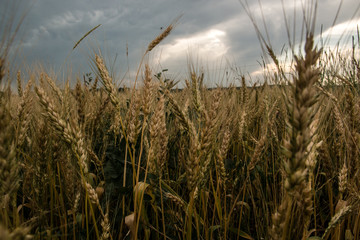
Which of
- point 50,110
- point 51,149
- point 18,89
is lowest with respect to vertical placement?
point 51,149

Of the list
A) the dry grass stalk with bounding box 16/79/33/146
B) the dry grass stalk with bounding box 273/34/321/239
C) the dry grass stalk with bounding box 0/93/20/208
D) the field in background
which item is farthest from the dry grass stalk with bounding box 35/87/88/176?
the dry grass stalk with bounding box 273/34/321/239

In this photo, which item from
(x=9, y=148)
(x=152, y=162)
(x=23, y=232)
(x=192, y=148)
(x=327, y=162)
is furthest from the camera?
(x=327, y=162)

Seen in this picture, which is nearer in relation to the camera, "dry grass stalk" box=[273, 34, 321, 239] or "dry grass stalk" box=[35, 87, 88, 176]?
"dry grass stalk" box=[273, 34, 321, 239]

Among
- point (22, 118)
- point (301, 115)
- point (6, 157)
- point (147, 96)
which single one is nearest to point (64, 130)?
point (6, 157)

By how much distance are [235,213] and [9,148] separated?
4.70 feet

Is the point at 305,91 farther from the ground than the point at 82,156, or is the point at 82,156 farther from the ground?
the point at 305,91

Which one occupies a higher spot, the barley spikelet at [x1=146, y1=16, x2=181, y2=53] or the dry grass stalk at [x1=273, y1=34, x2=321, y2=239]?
the barley spikelet at [x1=146, y1=16, x2=181, y2=53]

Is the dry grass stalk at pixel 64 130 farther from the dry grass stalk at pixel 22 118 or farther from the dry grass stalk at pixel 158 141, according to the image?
the dry grass stalk at pixel 22 118

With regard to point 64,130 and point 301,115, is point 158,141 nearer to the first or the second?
point 64,130

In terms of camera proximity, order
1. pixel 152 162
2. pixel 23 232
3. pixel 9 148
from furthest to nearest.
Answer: pixel 152 162 → pixel 9 148 → pixel 23 232

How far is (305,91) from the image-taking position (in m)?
0.62

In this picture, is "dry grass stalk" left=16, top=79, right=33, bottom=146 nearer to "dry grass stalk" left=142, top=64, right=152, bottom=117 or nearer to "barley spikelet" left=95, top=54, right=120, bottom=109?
"barley spikelet" left=95, top=54, right=120, bottom=109

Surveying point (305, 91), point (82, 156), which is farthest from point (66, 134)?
point (305, 91)

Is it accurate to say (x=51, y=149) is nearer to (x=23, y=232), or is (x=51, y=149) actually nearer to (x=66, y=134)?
(x=66, y=134)
